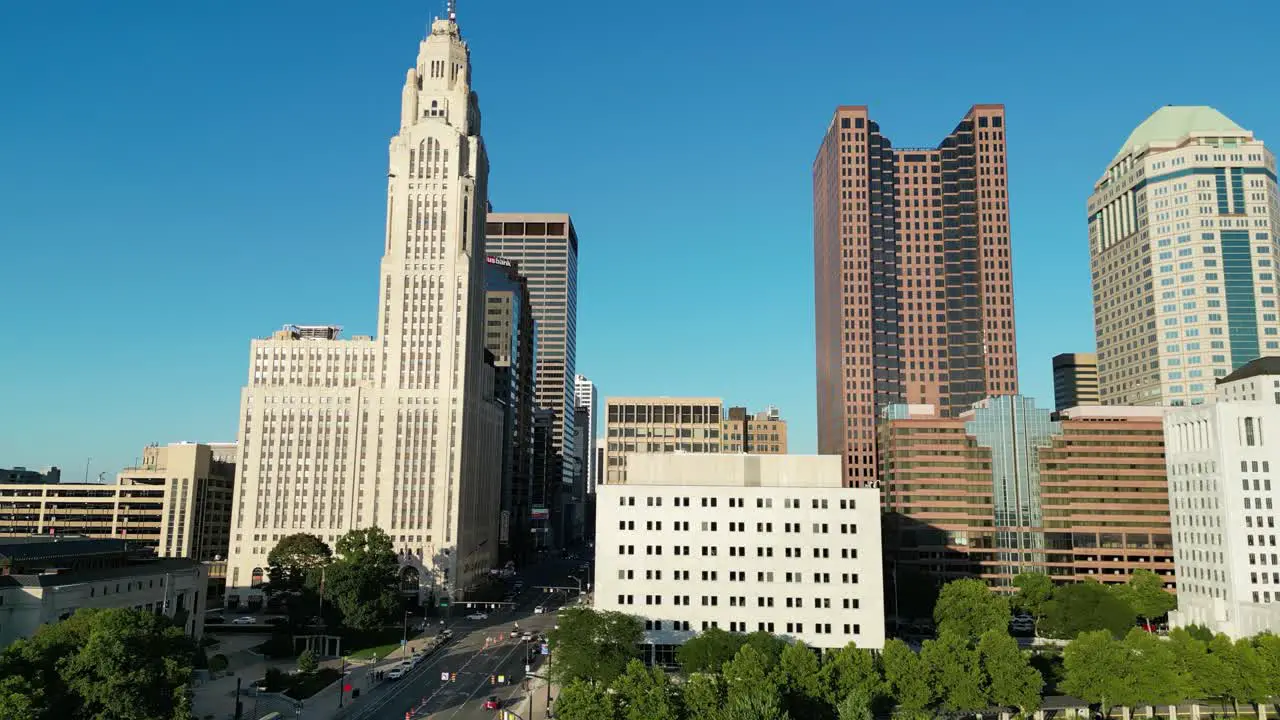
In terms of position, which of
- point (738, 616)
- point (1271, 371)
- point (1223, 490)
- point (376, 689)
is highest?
point (1271, 371)

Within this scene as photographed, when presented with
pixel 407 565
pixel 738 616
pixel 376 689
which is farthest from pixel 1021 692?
pixel 407 565

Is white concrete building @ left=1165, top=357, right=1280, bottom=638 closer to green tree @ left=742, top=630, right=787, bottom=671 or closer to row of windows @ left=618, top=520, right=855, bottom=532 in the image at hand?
row of windows @ left=618, top=520, right=855, bottom=532

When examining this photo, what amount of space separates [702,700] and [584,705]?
12.0m

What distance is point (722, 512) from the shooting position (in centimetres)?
13475

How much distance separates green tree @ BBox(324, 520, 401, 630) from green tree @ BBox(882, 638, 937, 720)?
8505cm

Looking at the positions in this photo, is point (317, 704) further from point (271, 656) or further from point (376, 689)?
→ point (271, 656)

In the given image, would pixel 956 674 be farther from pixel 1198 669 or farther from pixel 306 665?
pixel 306 665

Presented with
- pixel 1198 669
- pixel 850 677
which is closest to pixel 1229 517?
pixel 1198 669

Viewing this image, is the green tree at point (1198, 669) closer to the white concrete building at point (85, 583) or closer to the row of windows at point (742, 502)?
the row of windows at point (742, 502)

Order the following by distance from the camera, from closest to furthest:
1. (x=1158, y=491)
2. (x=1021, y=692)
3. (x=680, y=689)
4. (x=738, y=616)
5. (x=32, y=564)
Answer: (x=680, y=689) < (x=1021, y=692) < (x=32, y=564) < (x=738, y=616) < (x=1158, y=491)

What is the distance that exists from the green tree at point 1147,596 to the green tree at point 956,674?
75781 millimetres

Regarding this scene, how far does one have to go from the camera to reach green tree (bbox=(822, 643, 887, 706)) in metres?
96.0

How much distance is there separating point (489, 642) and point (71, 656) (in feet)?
257

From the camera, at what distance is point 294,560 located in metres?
170
